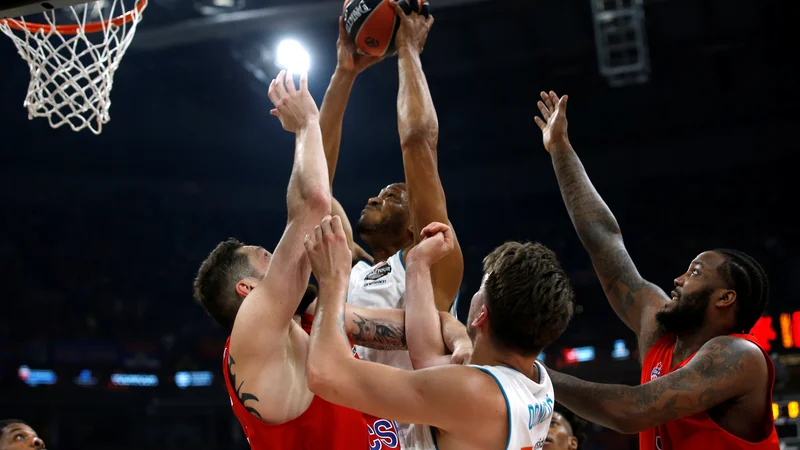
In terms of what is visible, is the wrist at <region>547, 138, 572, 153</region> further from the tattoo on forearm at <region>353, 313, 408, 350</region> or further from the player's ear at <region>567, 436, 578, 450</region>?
the player's ear at <region>567, 436, 578, 450</region>

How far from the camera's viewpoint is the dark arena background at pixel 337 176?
41.2 feet

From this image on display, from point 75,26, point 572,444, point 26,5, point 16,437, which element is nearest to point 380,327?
point 26,5

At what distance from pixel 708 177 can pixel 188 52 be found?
9530mm

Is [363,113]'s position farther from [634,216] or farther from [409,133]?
[409,133]

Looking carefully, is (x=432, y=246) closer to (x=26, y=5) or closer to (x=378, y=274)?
(x=378, y=274)

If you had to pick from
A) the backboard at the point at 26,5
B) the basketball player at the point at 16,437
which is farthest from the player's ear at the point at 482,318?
the basketball player at the point at 16,437

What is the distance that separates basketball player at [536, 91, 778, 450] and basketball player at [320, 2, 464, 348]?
A: 751mm

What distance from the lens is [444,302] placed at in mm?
3244

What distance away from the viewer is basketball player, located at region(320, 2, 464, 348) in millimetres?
3240

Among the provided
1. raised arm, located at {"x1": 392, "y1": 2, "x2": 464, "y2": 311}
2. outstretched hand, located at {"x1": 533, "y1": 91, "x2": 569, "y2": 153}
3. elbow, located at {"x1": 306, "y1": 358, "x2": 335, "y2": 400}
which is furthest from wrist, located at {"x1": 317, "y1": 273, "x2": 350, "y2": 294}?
outstretched hand, located at {"x1": 533, "y1": 91, "x2": 569, "y2": 153}

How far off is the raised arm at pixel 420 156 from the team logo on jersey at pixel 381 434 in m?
0.58

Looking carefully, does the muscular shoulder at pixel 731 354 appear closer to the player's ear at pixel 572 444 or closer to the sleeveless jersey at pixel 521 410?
the sleeveless jersey at pixel 521 410

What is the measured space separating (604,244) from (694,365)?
900 millimetres

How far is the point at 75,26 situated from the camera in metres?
4.38
